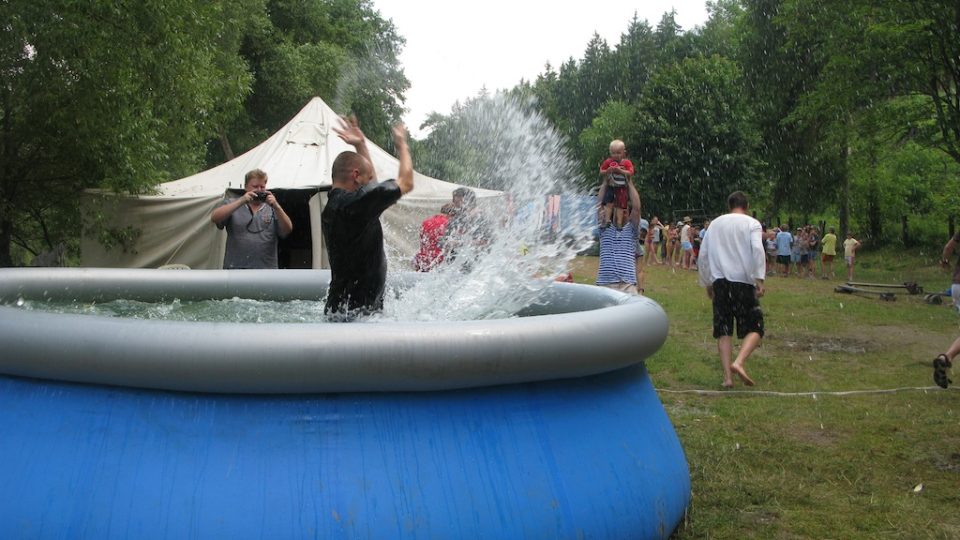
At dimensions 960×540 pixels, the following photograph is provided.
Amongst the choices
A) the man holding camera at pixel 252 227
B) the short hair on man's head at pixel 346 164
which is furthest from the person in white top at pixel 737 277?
the short hair on man's head at pixel 346 164

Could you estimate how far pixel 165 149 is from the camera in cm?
1512

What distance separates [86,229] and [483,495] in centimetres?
1452

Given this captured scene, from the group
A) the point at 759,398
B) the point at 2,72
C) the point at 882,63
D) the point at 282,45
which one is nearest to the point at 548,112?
the point at 282,45

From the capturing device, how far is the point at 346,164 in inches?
161

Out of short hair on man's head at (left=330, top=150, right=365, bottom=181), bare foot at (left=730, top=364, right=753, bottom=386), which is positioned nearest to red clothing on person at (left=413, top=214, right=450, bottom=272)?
bare foot at (left=730, top=364, right=753, bottom=386)

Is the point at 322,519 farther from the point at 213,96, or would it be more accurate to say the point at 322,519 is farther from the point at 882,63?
the point at 882,63

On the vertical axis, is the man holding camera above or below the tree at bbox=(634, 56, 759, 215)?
below

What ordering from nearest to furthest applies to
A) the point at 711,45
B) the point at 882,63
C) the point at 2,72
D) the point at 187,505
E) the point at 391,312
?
the point at 187,505
the point at 391,312
the point at 2,72
the point at 882,63
the point at 711,45

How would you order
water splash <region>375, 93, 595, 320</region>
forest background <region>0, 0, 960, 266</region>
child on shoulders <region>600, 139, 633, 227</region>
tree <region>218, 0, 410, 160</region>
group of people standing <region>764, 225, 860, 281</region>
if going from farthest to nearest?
1. tree <region>218, 0, 410, 160</region>
2. group of people standing <region>764, 225, 860, 281</region>
3. forest background <region>0, 0, 960, 266</region>
4. child on shoulders <region>600, 139, 633, 227</region>
5. water splash <region>375, 93, 595, 320</region>

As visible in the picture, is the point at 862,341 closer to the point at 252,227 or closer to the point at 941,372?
the point at 941,372

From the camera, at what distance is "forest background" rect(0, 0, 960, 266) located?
1284 centimetres

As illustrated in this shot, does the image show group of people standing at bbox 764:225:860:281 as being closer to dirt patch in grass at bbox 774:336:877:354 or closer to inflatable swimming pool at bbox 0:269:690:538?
dirt patch in grass at bbox 774:336:877:354

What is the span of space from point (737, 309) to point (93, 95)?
394 inches

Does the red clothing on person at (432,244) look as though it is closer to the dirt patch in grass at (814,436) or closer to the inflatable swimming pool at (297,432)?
the dirt patch in grass at (814,436)
